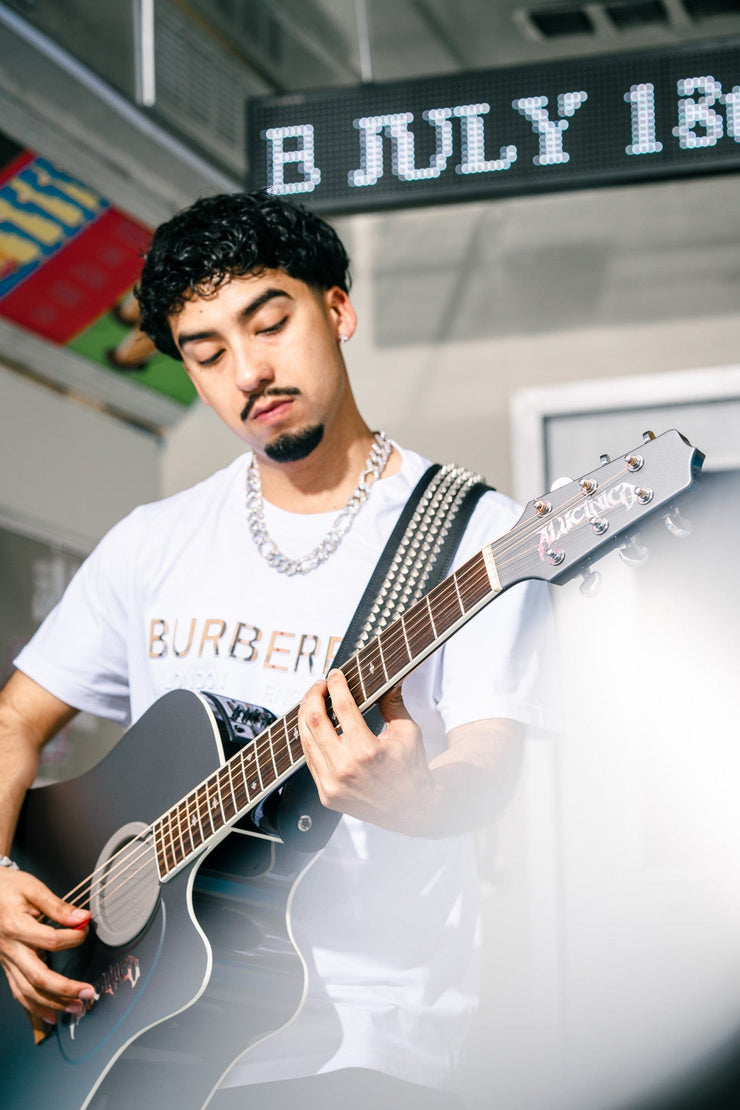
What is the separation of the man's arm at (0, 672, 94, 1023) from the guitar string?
0.12 feet

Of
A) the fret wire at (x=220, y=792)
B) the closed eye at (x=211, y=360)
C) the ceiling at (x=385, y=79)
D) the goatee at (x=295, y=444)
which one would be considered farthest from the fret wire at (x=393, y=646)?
the ceiling at (x=385, y=79)

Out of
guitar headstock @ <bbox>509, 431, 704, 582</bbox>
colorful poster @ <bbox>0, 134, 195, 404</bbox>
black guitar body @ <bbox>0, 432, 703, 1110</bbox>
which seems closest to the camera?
guitar headstock @ <bbox>509, 431, 704, 582</bbox>

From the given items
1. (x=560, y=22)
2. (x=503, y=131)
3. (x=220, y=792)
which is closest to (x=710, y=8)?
(x=560, y=22)

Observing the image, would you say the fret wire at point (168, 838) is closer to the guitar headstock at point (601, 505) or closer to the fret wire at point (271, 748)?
the fret wire at point (271, 748)

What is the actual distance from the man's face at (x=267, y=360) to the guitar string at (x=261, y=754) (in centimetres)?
33

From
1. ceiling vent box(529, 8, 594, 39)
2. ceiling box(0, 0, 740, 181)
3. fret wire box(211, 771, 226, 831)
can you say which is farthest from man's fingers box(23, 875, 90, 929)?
ceiling vent box(529, 8, 594, 39)

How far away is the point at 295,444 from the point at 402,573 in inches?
7.8

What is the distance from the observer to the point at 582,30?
2.95 m

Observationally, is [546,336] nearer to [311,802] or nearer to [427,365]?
[427,365]

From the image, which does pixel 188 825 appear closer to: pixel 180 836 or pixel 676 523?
pixel 180 836

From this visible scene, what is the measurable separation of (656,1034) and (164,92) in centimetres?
207

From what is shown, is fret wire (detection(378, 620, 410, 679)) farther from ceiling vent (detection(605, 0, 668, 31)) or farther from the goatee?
ceiling vent (detection(605, 0, 668, 31))

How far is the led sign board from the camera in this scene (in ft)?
7.27

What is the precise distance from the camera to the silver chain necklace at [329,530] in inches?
57.6
